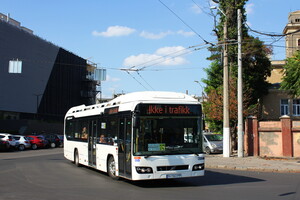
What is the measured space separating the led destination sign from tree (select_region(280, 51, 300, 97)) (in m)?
14.0

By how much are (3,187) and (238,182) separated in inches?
291

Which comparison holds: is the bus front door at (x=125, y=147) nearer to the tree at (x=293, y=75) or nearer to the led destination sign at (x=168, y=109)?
the led destination sign at (x=168, y=109)

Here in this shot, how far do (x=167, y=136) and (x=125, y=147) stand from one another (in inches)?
56.2

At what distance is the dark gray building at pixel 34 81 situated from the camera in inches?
2099

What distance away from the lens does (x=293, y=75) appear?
77.5 feet

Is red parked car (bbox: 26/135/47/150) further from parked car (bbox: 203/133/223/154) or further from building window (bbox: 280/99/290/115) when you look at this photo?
building window (bbox: 280/99/290/115)

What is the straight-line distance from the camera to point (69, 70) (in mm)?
71250

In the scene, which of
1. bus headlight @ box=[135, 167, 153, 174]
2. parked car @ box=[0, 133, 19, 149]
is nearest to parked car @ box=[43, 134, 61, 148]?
parked car @ box=[0, 133, 19, 149]

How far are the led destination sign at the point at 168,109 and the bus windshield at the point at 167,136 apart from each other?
16 centimetres

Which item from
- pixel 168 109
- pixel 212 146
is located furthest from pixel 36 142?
pixel 168 109

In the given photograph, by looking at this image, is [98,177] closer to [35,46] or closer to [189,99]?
[189,99]

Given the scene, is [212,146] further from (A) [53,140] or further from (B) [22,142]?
(A) [53,140]

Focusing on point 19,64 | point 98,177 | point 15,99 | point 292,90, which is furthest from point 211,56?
point 15,99

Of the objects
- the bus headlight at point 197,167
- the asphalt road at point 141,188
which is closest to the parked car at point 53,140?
the asphalt road at point 141,188
